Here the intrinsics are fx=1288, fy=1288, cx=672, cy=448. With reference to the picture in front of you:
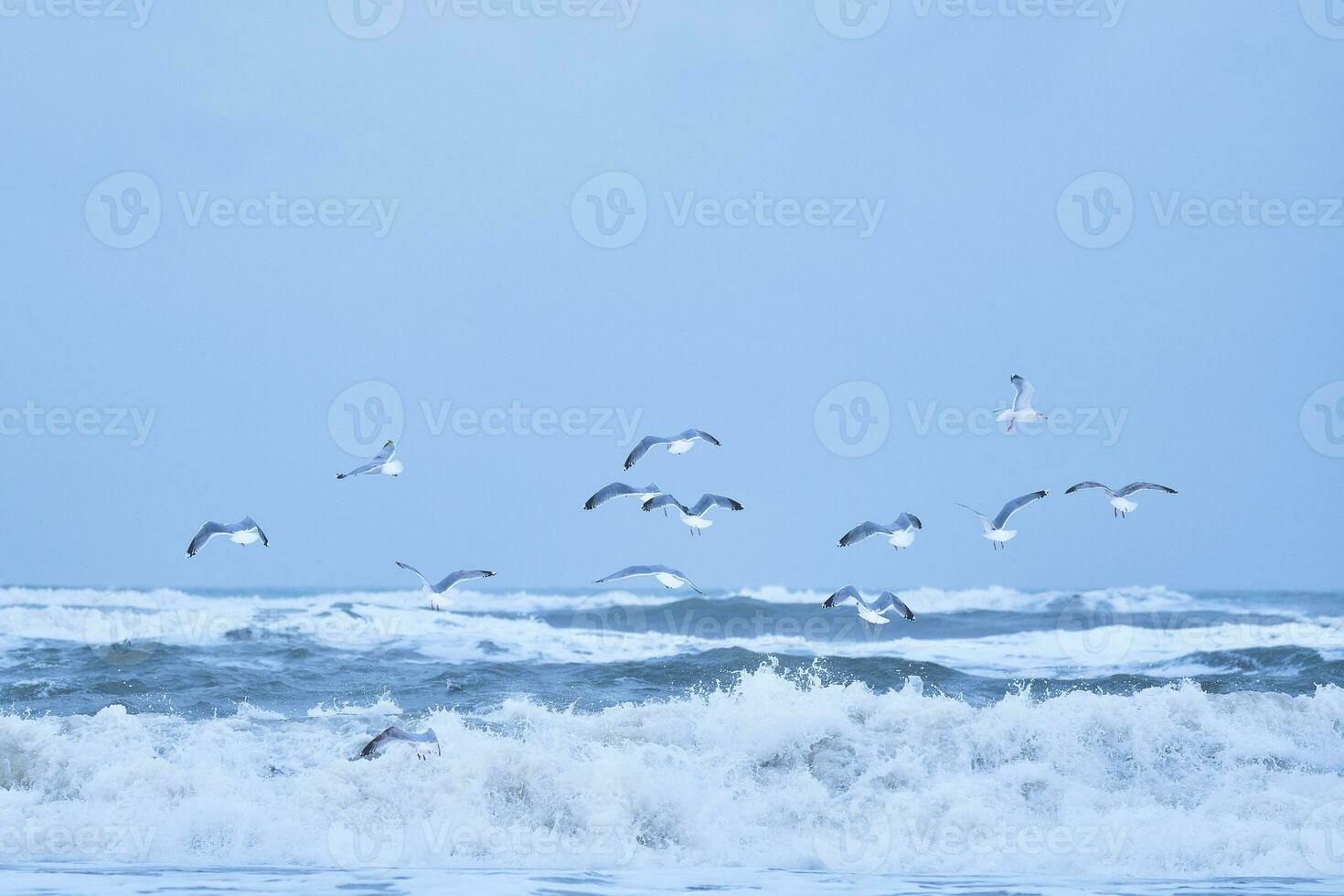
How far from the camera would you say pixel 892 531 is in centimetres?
1146

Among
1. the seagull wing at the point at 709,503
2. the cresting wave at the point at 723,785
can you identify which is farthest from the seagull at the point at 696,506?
the cresting wave at the point at 723,785

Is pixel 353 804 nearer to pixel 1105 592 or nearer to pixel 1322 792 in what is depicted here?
pixel 1322 792

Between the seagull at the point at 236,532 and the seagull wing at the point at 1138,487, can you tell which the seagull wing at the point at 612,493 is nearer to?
the seagull at the point at 236,532

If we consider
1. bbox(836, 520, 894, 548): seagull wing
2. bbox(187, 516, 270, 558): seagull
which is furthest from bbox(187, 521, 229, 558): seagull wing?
bbox(836, 520, 894, 548): seagull wing

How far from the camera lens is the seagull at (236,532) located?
1145 cm

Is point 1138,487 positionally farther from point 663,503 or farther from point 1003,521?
point 663,503

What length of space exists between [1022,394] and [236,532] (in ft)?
27.5

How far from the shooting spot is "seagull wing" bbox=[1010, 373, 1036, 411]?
46.6 feet

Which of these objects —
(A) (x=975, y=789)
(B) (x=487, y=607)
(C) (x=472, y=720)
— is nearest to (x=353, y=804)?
(C) (x=472, y=720)

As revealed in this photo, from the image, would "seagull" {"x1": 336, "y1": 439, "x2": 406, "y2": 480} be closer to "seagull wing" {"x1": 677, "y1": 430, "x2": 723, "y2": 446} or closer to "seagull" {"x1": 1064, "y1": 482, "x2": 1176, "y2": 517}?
"seagull wing" {"x1": 677, "y1": 430, "x2": 723, "y2": 446}

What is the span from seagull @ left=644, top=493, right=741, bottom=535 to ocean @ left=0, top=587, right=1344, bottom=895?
2.27 m

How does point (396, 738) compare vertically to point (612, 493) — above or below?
below

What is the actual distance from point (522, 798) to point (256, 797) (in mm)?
2263

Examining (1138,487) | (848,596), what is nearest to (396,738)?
(848,596)
